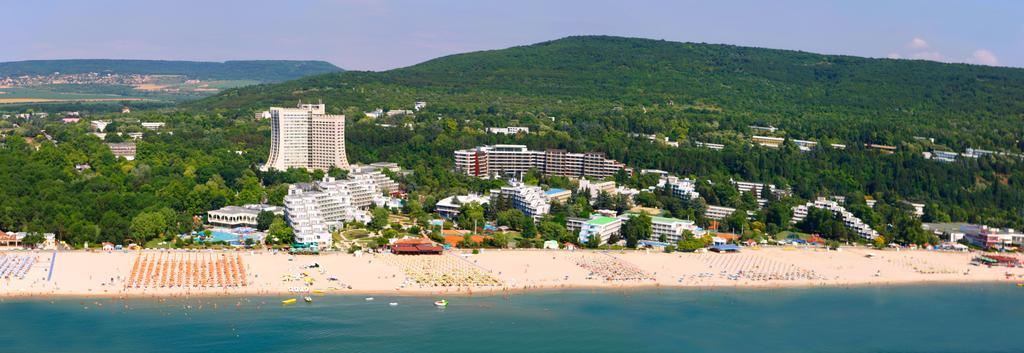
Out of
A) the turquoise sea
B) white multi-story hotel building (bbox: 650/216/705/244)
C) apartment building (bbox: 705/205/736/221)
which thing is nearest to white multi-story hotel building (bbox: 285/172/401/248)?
the turquoise sea

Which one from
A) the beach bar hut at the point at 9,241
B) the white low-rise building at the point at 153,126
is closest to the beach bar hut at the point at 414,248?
the beach bar hut at the point at 9,241

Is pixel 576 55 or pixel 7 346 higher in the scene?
pixel 576 55

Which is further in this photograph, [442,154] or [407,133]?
[407,133]

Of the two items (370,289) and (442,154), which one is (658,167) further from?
(370,289)

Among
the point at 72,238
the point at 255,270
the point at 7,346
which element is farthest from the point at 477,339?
the point at 72,238

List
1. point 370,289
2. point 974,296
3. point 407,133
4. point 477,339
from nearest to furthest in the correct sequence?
point 477,339, point 370,289, point 974,296, point 407,133

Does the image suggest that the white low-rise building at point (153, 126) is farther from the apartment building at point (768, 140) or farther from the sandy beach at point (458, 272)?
the apartment building at point (768, 140)

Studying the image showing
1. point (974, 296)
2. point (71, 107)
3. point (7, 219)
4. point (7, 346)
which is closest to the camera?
point (7, 346)

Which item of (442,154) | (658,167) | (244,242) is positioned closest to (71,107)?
(442,154)

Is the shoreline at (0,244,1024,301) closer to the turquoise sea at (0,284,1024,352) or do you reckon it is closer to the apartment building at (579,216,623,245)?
the turquoise sea at (0,284,1024,352)
